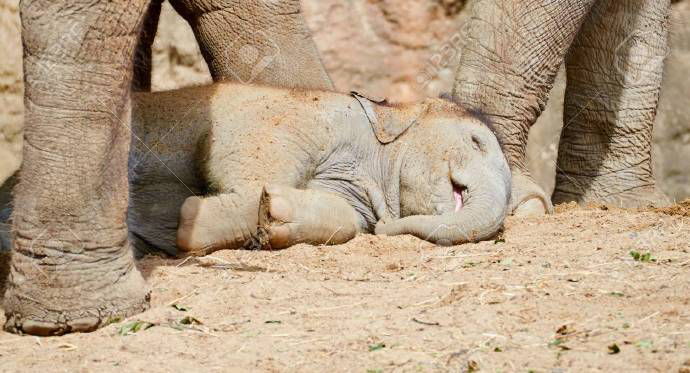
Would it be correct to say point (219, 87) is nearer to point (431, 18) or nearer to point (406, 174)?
point (406, 174)

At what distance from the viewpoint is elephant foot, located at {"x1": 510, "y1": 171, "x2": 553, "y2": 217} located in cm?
374

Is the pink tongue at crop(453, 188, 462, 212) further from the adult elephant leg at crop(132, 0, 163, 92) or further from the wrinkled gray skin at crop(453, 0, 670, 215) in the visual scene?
the wrinkled gray skin at crop(453, 0, 670, 215)

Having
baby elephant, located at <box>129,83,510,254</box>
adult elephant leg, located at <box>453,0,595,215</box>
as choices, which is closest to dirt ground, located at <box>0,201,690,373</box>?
baby elephant, located at <box>129,83,510,254</box>

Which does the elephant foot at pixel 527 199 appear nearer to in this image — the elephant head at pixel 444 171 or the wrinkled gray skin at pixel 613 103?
the elephant head at pixel 444 171

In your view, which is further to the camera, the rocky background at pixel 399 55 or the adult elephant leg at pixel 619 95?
the rocky background at pixel 399 55

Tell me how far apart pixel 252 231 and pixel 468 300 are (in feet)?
2.61

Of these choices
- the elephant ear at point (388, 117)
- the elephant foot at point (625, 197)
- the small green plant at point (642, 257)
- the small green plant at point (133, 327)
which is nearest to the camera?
the small green plant at point (133, 327)

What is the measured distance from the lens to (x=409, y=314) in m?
2.35

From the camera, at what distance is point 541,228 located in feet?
11.1

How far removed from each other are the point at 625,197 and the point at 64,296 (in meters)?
2.72

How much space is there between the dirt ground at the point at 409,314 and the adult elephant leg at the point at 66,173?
6 centimetres

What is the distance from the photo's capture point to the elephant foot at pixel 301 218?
301 cm

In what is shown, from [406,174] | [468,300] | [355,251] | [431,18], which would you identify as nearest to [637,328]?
[468,300]

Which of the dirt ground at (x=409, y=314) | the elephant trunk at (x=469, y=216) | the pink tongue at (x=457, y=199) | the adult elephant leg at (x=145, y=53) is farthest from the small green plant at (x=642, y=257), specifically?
the adult elephant leg at (x=145, y=53)
